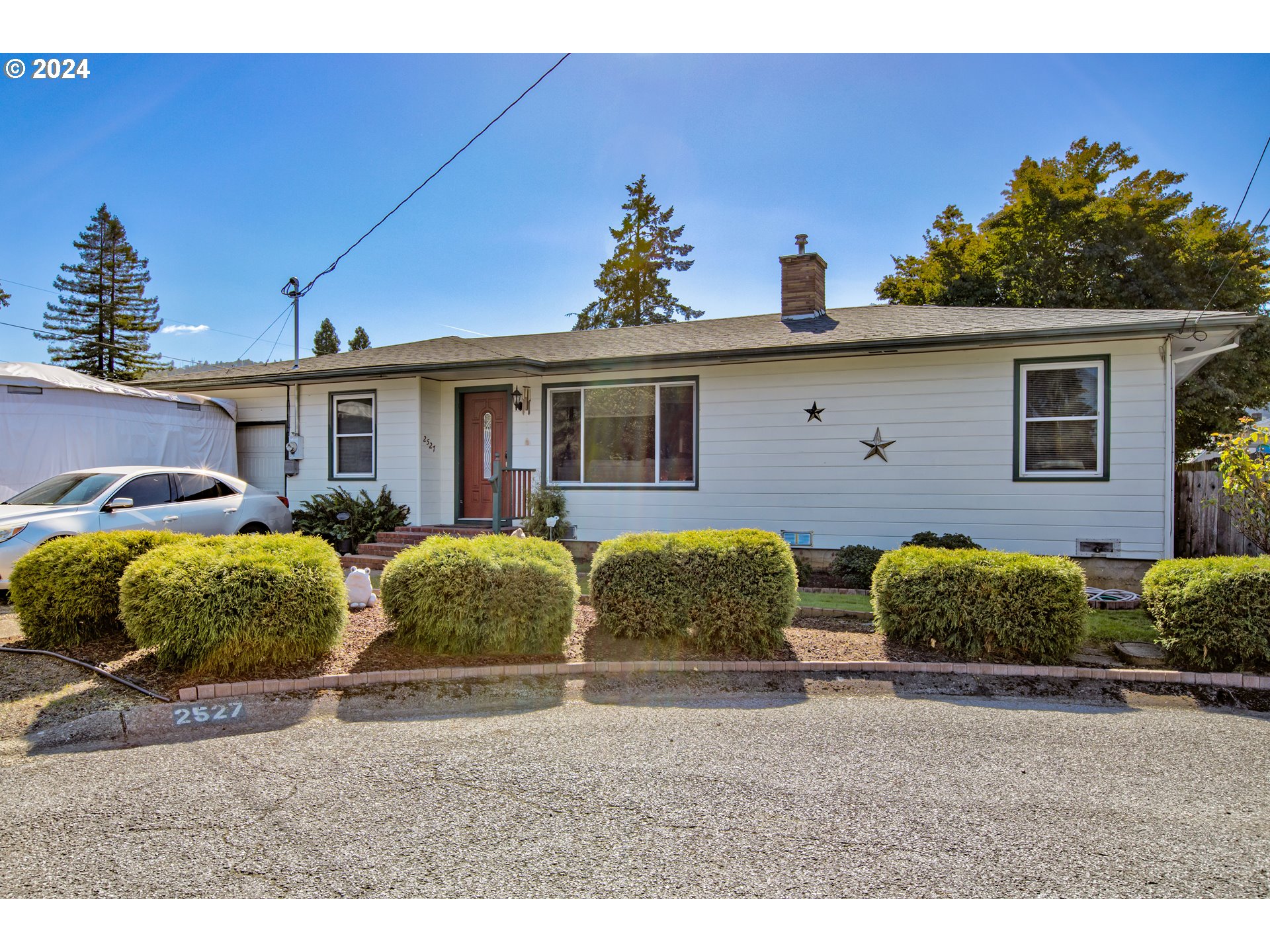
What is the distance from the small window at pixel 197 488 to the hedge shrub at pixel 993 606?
824 centimetres

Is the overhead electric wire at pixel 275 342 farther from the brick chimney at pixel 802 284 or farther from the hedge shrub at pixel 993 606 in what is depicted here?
the hedge shrub at pixel 993 606

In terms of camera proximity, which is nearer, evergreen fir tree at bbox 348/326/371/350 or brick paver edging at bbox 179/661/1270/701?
brick paver edging at bbox 179/661/1270/701

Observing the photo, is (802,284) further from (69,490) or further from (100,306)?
(100,306)

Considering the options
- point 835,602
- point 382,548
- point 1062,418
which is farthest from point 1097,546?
point 382,548

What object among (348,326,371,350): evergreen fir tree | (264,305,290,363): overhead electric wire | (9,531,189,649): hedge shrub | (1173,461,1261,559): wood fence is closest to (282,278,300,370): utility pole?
(264,305,290,363): overhead electric wire

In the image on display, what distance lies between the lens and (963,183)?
45.5 feet

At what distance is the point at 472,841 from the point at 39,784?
7.33 ft

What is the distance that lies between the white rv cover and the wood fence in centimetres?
1451

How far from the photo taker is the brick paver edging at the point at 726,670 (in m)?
4.68

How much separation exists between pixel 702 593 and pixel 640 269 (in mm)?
29566

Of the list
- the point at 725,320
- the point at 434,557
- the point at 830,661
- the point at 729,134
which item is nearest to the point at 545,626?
the point at 434,557

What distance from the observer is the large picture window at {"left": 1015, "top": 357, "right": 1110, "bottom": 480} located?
839cm

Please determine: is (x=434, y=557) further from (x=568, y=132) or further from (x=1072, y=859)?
(x=568, y=132)

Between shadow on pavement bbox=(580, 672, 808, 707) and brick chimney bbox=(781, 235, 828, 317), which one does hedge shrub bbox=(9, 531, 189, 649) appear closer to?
shadow on pavement bbox=(580, 672, 808, 707)
